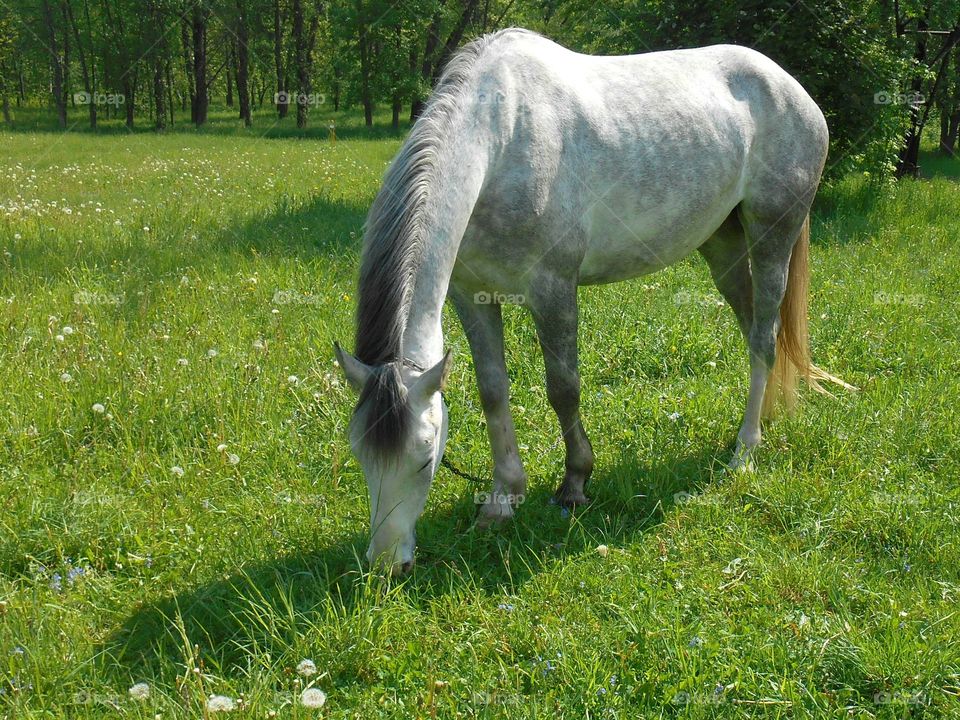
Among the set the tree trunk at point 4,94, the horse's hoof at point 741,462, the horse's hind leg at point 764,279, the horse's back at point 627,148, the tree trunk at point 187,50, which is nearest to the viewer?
the horse's back at point 627,148

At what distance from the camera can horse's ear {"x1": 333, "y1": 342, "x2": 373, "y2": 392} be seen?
2.52 meters

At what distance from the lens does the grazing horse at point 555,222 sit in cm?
269

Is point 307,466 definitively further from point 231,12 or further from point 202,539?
point 231,12

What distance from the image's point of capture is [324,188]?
41.4 ft

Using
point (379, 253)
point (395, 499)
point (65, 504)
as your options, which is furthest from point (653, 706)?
point (65, 504)

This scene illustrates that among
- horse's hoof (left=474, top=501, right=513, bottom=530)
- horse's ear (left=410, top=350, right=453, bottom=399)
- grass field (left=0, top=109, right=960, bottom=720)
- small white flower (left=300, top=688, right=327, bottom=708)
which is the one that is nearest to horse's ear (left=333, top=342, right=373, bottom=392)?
horse's ear (left=410, top=350, right=453, bottom=399)

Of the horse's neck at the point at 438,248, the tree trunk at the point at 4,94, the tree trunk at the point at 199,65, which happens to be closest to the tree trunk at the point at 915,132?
the horse's neck at the point at 438,248

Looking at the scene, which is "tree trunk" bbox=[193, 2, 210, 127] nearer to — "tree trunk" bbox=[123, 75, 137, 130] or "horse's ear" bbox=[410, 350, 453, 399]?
"tree trunk" bbox=[123, 75, 137, 130]

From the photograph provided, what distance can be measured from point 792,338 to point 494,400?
2.19m

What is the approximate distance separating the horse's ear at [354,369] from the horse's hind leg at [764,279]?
2.58m

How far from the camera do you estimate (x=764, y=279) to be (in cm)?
452

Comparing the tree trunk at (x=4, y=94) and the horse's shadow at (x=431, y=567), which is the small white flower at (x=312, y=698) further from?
the tree trunk at (x=4, y=94)

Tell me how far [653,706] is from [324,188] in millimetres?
11251

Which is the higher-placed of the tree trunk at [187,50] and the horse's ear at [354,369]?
the tree trunk at [187,50]
